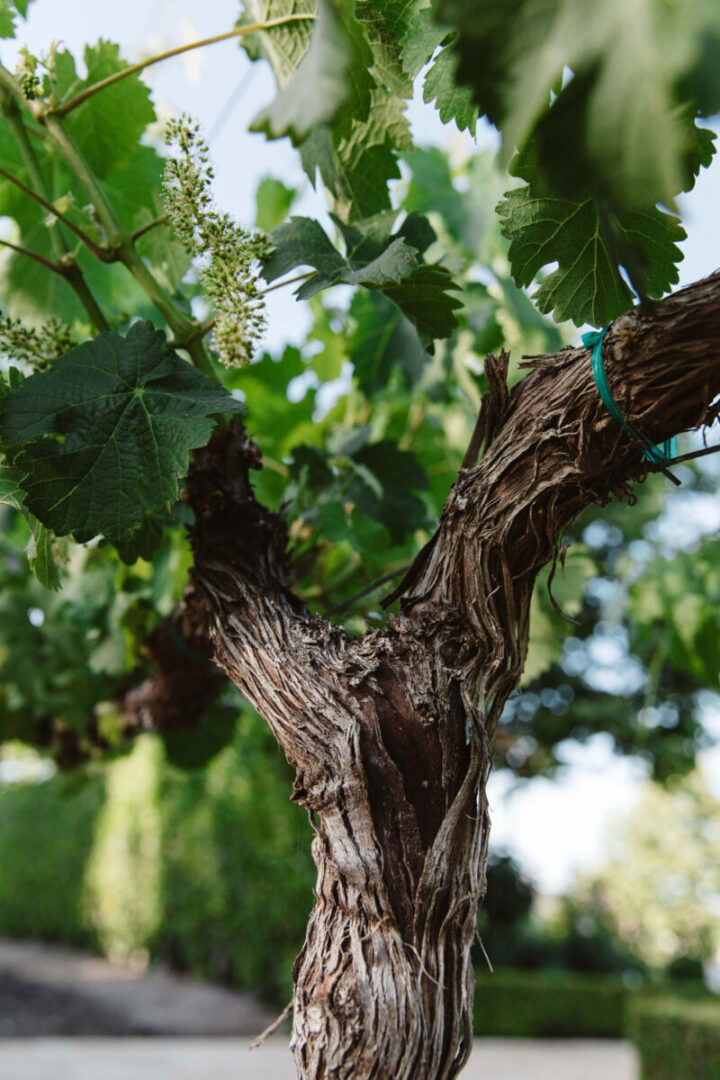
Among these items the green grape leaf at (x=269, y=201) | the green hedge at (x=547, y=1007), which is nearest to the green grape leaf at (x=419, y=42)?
the green grape leaf at (x=269, y=201)

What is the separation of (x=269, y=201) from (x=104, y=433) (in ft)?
4.84

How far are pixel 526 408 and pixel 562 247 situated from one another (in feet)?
0.59

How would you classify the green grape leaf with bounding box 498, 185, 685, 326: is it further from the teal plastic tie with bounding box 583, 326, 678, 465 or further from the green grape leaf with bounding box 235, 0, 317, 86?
the green grape leaf with bounding box 235, 0, 317, 86

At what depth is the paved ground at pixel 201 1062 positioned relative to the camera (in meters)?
7.74

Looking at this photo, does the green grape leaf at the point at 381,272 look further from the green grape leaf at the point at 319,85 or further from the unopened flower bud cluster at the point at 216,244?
the green grape leaf at the point at 319,85

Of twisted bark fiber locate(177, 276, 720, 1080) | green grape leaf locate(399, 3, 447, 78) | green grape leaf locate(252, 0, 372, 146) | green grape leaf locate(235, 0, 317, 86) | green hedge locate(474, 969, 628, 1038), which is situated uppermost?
green grape leaf locate(235, 0, 317, 86)

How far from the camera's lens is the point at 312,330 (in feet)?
8.14

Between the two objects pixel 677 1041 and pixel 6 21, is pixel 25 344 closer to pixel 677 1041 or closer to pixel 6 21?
pixel 6 21

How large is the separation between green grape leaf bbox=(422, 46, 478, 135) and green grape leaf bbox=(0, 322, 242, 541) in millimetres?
395

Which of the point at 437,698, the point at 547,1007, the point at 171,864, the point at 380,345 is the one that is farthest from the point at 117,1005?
the point at 437,698

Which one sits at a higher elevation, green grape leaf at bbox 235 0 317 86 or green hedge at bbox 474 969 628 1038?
green grape leaf at bbox 235 0 317 86

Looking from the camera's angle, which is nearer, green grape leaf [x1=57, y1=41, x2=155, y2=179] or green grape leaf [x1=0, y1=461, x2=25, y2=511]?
green grape leaf [x1=0, y1=461, x2=25, y2=511]

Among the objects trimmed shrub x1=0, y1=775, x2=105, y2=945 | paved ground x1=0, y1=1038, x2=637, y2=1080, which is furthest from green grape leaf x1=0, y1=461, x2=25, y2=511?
trimmed shrub x1=0, y1=775, x2=105, y2=945

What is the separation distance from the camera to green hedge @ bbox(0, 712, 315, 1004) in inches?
342
